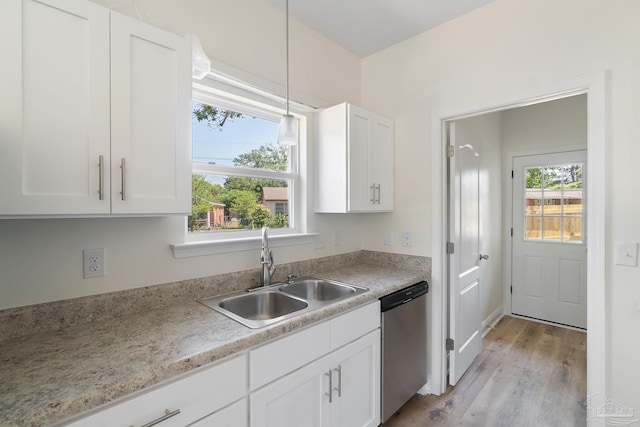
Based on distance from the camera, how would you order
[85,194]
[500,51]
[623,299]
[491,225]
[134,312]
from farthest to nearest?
[491,225]
[500,51]
[623,299]
[134,312]
[85,194]

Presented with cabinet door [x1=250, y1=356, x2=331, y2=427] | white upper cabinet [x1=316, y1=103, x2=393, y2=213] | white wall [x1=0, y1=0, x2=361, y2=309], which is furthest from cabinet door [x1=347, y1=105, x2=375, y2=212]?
cabinet door [x1=250, y1=356, x2=331, y2=427]

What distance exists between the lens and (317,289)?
203 cm

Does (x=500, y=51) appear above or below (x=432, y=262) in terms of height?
above

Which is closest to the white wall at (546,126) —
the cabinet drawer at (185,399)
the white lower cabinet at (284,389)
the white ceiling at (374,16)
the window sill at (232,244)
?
the white ceiling at (374,16)

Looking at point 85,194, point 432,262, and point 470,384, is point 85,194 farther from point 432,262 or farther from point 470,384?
point 470,384

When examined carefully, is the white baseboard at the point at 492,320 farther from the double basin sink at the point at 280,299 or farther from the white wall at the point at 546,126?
the double basin sink at the point at 280,299

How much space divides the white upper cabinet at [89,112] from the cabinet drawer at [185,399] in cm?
64

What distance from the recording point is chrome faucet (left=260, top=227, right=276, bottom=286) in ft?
5.96

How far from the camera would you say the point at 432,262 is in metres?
2.25

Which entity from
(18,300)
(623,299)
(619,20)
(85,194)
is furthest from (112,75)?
(623,299)

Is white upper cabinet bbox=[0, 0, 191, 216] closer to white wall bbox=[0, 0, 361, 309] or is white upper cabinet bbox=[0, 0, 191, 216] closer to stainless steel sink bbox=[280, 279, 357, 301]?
white wall bbox=[0, 0, 361, 309]

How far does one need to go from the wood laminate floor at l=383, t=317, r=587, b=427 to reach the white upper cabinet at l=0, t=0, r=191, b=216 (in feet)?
6.79

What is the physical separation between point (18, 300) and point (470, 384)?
2.84 meters

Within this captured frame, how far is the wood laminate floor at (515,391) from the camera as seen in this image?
1961 millimetres
